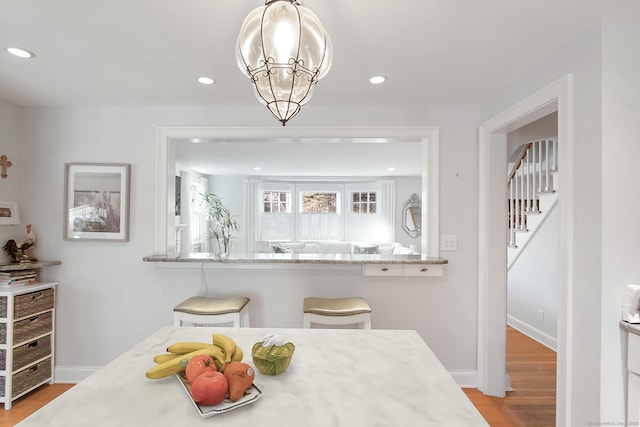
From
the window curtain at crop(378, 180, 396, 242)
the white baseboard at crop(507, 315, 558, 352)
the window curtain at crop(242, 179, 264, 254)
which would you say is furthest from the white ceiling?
the window curtain at crop(242, 179, 264, 254)

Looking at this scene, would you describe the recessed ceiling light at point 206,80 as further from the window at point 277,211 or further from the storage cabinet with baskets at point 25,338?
the window at point 277,211

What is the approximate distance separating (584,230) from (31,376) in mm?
3755

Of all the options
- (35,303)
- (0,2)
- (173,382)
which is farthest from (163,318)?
(0,2)

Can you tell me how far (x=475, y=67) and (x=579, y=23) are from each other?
553 mm

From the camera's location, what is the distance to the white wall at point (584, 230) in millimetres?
1512

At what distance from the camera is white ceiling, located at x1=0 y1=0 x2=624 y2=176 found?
4.77 feet

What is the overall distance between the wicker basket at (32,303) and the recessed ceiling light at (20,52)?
1652 mm

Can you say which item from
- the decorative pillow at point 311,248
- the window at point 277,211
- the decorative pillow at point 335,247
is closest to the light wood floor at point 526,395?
the decorative pillow at point 335,247

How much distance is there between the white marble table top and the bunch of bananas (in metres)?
0.04

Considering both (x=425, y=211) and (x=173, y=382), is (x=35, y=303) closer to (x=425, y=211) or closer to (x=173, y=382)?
(x=173, y=382)

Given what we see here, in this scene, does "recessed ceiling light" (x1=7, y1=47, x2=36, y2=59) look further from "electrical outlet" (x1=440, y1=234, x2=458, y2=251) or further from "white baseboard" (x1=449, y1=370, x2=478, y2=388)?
"white baseboard" (x1=449, y1=370, x2=478, y2=388)

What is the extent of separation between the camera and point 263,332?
55.4 inches

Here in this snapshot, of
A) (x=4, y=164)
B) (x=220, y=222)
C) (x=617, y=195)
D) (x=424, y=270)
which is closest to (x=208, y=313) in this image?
(x=220, y=222)

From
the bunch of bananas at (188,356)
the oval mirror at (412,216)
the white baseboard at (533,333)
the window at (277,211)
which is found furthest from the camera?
the window at (277,211)
